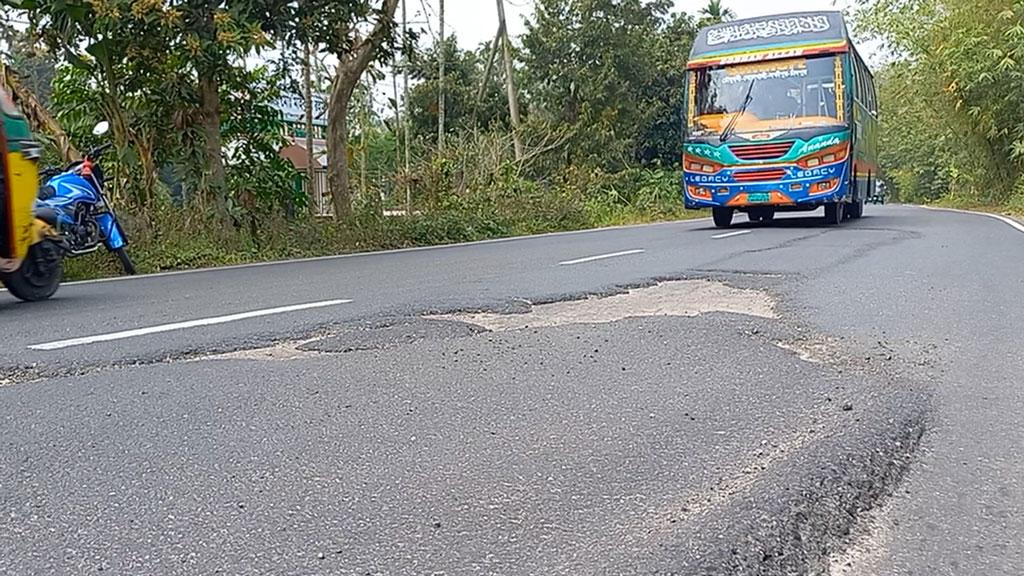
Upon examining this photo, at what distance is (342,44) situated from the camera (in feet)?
38.2

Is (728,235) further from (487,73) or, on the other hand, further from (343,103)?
(487,73)

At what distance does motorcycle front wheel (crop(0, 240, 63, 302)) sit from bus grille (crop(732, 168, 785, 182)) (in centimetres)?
1109

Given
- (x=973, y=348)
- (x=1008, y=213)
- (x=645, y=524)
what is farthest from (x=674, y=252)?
(x=1008, y=213)

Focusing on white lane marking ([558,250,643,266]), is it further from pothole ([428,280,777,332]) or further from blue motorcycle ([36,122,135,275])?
blue motorcycle ([36,122,135,275])

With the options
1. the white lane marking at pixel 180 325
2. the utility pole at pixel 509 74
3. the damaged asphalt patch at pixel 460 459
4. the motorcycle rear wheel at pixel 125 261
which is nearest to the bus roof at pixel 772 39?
the utility pole at pixel 509 74

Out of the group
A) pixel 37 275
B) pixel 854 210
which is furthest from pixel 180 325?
pixel 854 210

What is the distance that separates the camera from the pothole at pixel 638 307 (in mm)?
5570

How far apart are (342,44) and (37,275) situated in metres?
5.98

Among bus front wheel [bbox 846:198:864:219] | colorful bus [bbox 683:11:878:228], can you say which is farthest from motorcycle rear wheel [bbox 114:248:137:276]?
bus front wheel [bbox 846:198:864:219]

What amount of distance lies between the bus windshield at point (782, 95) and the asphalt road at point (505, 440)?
359 inches

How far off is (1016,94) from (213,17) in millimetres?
21044

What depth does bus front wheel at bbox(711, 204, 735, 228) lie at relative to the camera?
16.5m

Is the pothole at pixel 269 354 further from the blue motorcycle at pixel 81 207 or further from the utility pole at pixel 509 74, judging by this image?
the utility pole at pixel 509 74

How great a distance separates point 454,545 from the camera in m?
2.33
